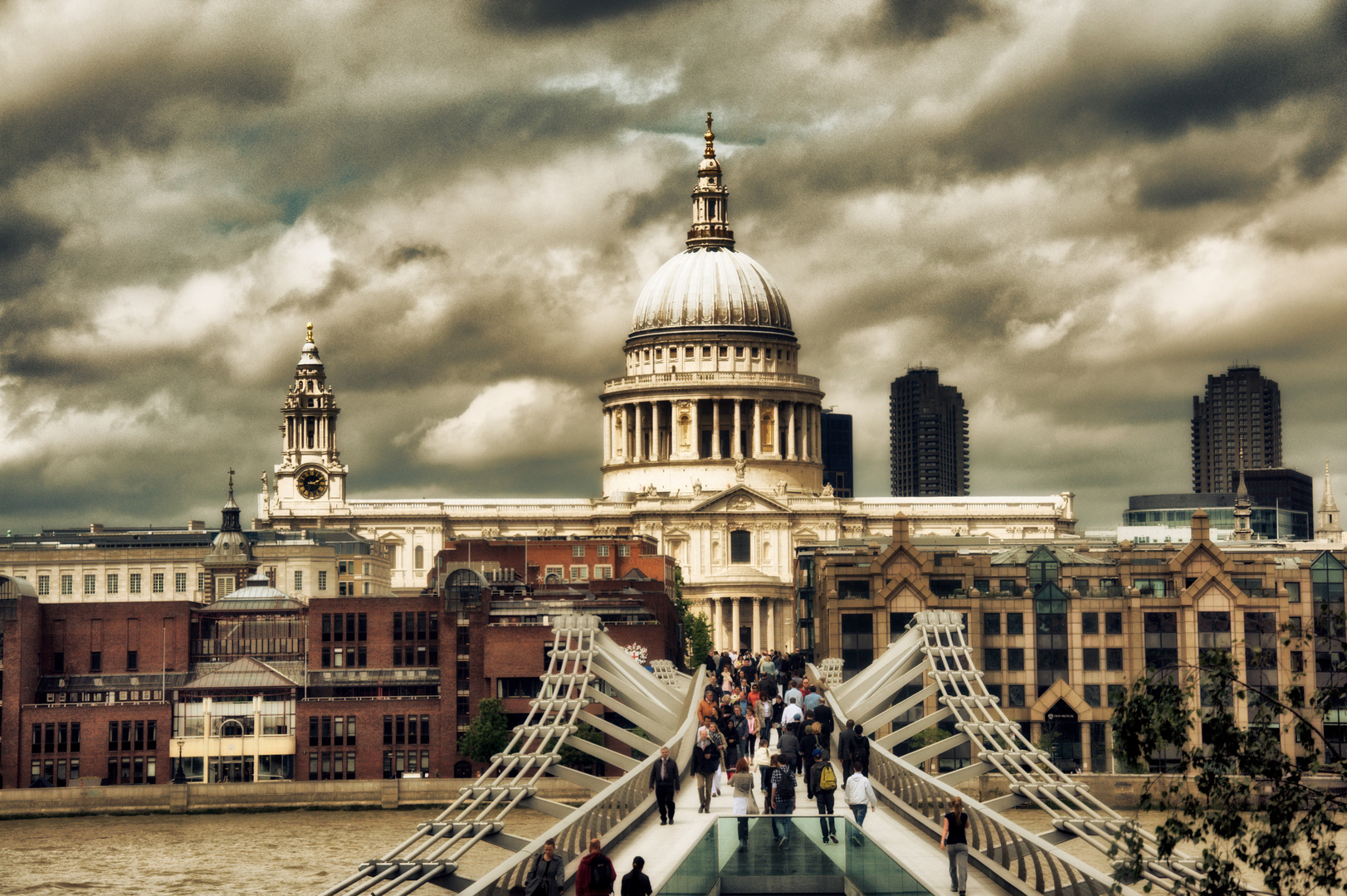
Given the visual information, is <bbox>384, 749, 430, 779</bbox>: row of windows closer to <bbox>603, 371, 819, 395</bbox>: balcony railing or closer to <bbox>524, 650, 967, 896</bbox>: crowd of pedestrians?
<bbox>524, 650, 967, 896</bbox>: crowd of pedestrians

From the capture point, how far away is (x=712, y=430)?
165875 mm

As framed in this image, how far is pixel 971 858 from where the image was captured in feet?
96.6

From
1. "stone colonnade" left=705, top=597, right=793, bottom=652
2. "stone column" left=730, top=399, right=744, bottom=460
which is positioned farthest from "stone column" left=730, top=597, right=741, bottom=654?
"stone column" left=730, top=399, right=744, bottom=460

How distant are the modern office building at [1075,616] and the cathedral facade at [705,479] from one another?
53.6m

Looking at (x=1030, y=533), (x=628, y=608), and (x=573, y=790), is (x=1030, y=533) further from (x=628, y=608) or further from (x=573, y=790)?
(x=573, y=790)

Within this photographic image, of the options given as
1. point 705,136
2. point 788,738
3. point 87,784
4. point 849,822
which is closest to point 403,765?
point 87,784

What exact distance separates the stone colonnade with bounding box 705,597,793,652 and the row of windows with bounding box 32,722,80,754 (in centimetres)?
6322

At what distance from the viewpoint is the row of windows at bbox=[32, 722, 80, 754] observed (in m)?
85.9

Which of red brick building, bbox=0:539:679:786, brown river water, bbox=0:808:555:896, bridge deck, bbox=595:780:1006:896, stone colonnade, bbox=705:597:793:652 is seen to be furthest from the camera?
stone colonnade, bbox=705:597:793:652

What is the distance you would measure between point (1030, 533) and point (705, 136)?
1957 inches

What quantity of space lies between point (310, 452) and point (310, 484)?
3.94 metres

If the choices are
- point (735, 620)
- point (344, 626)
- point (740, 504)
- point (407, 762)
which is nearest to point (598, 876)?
point (407, 762)

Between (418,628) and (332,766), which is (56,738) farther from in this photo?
(418,628)

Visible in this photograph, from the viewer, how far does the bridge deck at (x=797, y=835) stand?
26984mm
